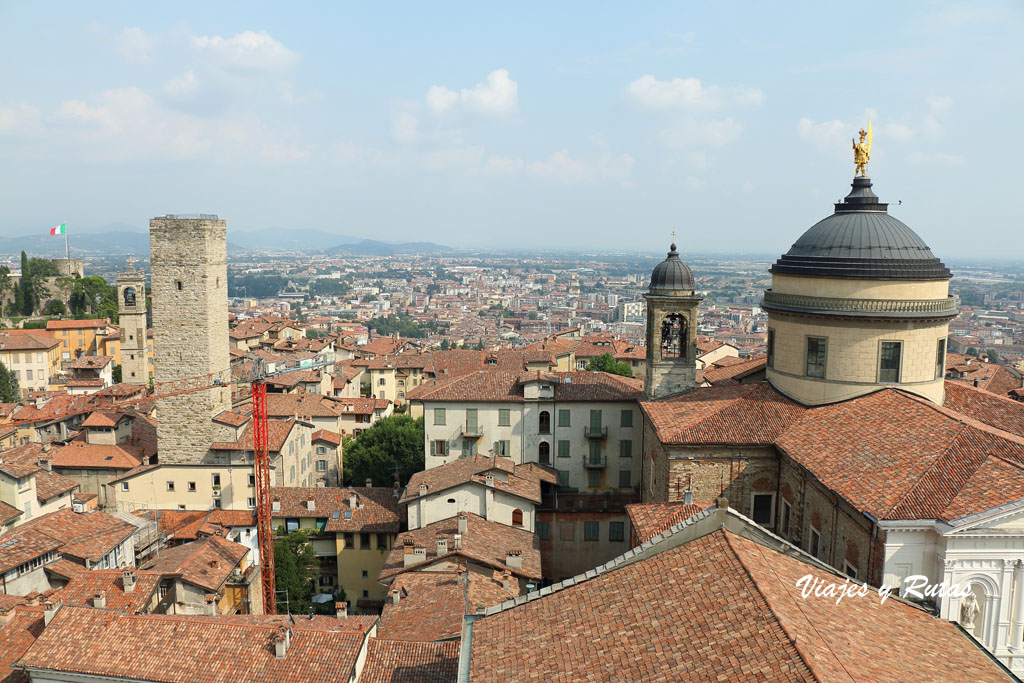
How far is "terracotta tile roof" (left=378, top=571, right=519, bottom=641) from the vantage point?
2114 centimetres

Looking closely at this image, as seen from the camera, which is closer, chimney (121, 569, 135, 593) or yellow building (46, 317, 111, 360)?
chimney (121, 569, 135, 593)

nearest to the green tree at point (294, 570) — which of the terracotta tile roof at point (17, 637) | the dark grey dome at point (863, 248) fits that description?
the terracotta tile roof at point (17, 637)

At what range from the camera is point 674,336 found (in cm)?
3362

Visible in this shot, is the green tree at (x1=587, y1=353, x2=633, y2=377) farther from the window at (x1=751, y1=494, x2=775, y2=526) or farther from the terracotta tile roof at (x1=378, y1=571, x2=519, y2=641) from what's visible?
the terracotta tile roof at (x1=378, y1=571, x2=519, y2=641)

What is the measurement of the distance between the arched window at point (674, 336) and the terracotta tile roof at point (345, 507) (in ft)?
43.7

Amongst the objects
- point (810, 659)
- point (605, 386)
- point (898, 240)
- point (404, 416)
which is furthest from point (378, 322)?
point (810, 659)

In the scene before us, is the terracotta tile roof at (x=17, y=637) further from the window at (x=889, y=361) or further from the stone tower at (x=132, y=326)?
the stone tower at (x=132, y=326)

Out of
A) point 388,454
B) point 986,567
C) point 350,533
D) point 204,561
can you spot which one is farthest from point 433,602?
point 388,454

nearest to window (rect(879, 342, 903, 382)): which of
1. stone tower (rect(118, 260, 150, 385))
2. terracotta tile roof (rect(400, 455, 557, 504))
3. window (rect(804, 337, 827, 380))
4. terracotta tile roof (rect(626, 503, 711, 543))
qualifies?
window (rect(804, 337, 827, 380))

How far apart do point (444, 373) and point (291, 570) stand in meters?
38.8

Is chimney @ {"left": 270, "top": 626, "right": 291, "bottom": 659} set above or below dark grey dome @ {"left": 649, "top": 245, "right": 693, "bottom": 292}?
below

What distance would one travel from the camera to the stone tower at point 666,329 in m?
32.1

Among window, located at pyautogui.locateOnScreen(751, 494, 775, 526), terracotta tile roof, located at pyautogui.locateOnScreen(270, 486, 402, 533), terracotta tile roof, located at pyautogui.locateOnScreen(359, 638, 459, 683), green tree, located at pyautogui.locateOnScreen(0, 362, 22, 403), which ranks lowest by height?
green tree, located at pyautogui.locateOnScreen(0, 362, 22, 403)

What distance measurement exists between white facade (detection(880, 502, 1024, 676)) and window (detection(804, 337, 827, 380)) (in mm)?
8986
